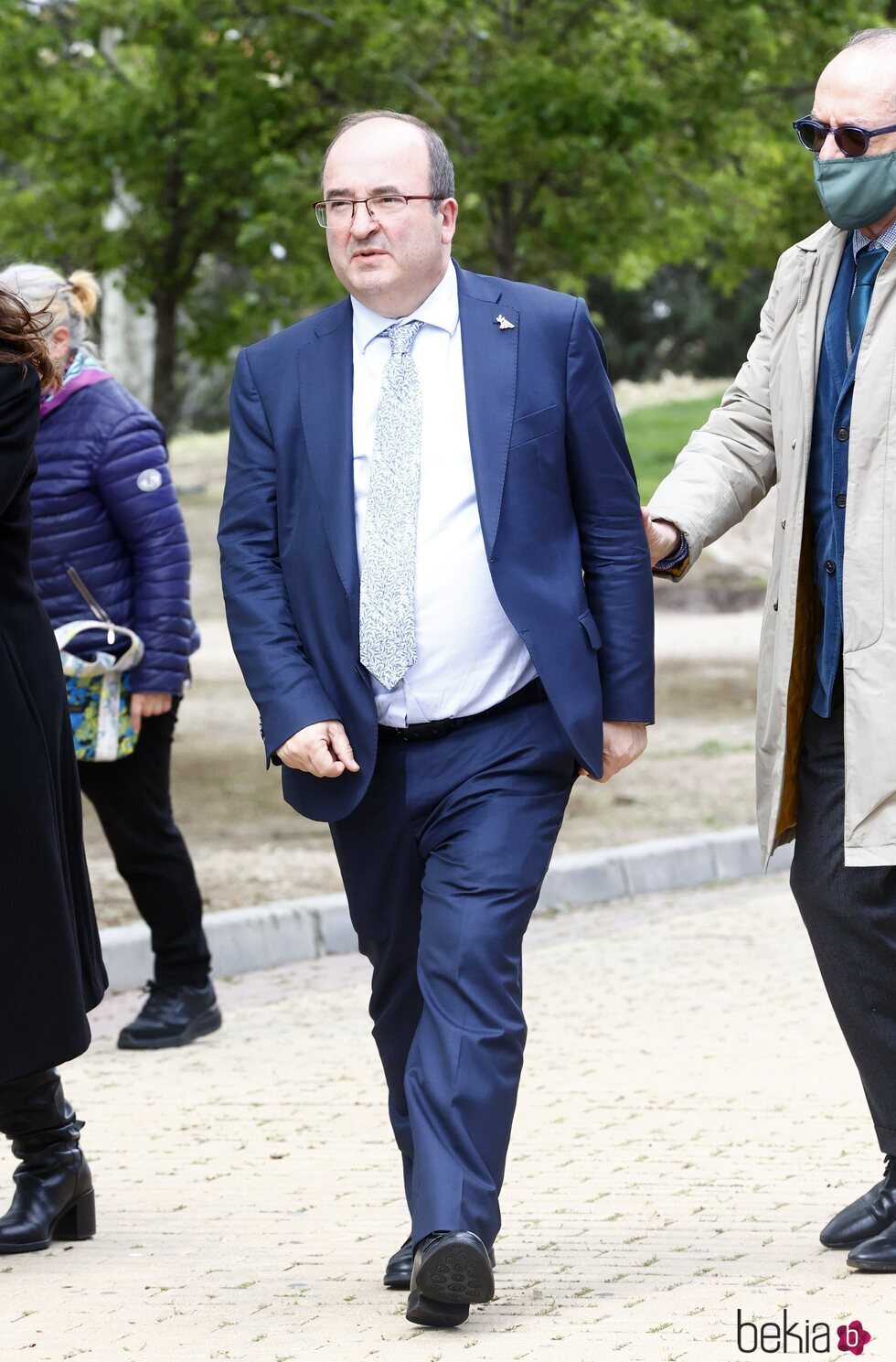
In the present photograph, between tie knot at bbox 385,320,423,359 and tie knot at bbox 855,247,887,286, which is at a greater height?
tie knot at bbox 855,247,887,286

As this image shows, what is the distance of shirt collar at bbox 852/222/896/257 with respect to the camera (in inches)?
167

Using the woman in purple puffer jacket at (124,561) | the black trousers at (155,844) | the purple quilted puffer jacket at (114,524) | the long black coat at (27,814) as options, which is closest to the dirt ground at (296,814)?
the black trousers at (155,844)

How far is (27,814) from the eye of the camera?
447cm

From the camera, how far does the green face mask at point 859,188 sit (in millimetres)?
4164

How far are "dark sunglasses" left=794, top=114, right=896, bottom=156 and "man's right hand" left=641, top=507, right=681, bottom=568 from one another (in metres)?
0.76

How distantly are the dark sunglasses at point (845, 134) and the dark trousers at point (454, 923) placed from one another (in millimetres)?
1171

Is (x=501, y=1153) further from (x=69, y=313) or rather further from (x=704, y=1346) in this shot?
(x=69, y=313)

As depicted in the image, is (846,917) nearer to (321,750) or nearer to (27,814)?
(321,750)

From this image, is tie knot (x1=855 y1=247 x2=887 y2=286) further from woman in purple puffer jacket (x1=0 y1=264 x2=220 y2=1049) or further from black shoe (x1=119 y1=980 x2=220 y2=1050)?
black shoe (x1=119 y1=980 x2=220 y2=1050)

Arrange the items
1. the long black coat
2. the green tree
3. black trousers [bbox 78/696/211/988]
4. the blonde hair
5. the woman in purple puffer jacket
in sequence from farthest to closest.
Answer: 1. the green tree
2. black trousers [bbox 78/696/211/988]
3. the woman in purple puffer jacket
4. the blonde hair
5. the long black coat

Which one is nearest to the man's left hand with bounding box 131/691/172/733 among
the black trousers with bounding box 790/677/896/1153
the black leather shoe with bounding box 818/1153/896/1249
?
the black trousers with bounding box 790/677/896/1153

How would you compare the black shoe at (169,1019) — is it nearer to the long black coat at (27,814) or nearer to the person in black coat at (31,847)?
the person in black coat at (31,847)

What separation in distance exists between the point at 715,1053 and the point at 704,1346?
2819 mm

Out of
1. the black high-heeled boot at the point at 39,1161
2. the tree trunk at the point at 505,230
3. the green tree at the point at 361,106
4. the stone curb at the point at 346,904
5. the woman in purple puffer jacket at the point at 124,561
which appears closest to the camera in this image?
the black high-heeled boot at the point at 39,1161
